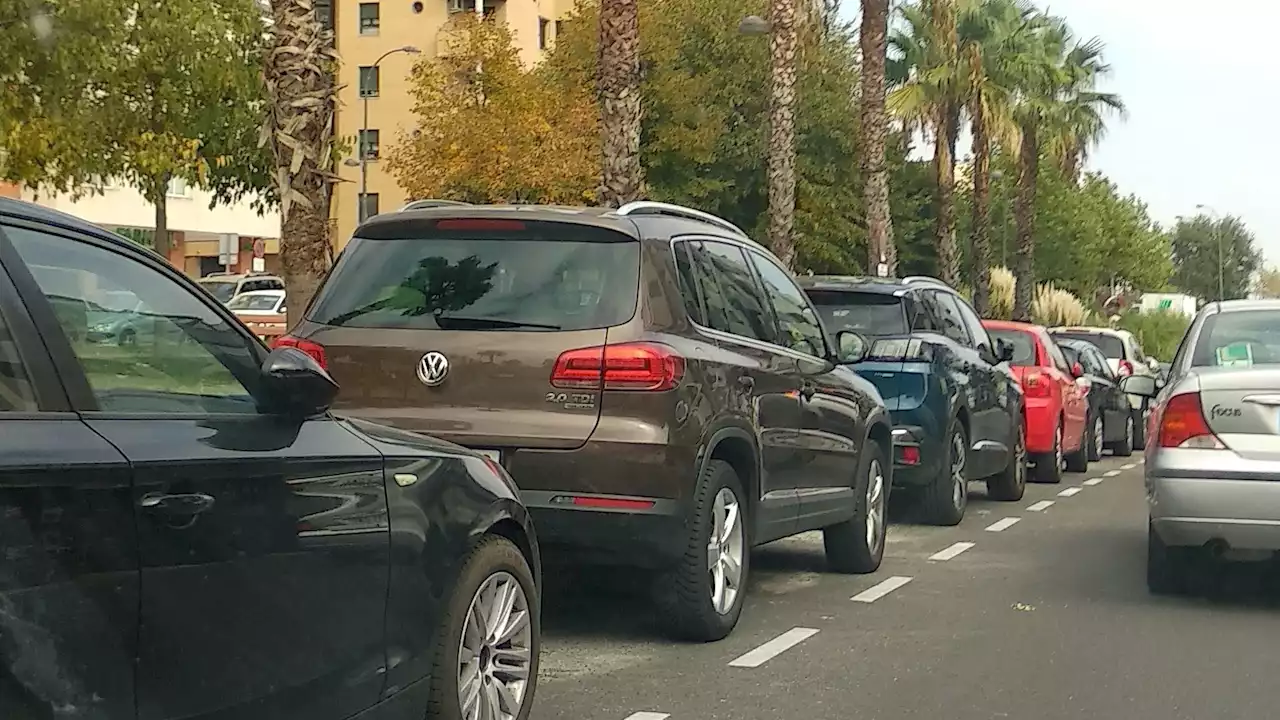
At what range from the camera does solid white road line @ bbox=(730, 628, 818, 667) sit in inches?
287

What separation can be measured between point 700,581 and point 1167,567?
10.4 ft

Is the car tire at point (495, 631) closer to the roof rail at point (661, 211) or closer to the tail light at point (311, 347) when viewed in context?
the tail light at point (311, 347)

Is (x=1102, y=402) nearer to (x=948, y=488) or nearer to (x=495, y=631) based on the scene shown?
(x=948, y=488)

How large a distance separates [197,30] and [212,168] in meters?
7.96

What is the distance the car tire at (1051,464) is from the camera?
17281 millimetres

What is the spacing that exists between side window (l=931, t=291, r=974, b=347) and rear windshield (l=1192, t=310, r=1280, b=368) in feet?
11.2

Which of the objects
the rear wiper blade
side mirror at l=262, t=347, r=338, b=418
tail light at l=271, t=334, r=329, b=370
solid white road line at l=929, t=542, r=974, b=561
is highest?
the rear wiper blade

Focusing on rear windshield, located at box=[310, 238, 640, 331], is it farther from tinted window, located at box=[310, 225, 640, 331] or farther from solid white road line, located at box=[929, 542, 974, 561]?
solid white road line, located at box=[929, 542, 974, 561]

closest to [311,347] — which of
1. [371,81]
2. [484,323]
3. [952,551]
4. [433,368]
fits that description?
[433,368]

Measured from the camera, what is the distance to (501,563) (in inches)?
209

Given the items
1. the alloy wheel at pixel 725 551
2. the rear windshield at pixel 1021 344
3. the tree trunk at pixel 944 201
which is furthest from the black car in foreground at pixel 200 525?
the tree trunk at pixel 944 201

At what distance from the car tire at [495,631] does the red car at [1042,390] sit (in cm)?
1099

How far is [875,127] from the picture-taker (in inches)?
1148

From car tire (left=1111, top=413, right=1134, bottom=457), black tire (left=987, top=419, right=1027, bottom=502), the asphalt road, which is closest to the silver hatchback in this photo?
the asphalt road
